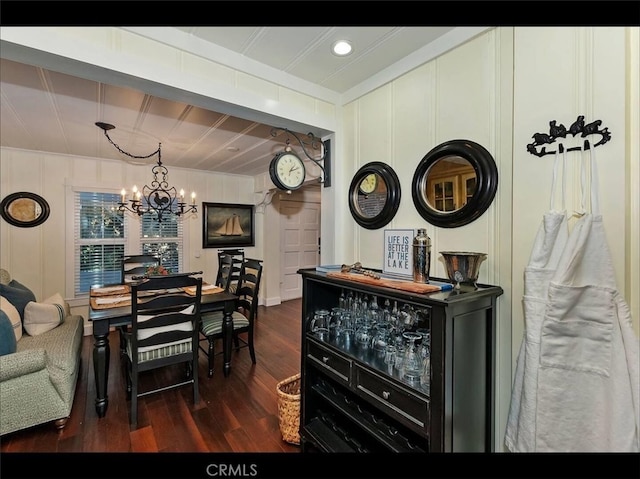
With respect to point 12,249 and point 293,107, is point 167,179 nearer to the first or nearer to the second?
point 12,249

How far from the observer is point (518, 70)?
131 centimetres

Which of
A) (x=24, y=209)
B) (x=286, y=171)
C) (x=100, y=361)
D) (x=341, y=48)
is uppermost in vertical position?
(x=341, y=48)

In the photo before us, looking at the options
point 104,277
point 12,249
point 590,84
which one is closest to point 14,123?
point 12,249

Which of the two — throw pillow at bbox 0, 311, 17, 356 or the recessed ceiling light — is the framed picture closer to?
throw pillow at bbox 0, 311, 17, 356

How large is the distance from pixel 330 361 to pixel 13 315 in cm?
279

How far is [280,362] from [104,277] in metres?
3.07

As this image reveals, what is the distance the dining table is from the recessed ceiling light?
90.3 inches

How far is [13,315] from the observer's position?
96.1 inches

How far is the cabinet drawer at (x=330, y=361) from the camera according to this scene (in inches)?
59.9

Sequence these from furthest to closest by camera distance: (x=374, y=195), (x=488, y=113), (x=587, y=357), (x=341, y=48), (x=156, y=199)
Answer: (x=156, y=199) < (x=374, y=195) < (x=341, y=48) < (x=488, y=113) < (x=587, y=357)

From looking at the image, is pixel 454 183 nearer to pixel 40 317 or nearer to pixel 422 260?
pixel 422 260

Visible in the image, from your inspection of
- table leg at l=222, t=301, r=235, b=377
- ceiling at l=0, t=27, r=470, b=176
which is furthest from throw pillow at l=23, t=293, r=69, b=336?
ceiling at l=0, t=27, r=470, b=176

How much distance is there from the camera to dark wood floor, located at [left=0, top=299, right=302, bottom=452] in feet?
6.29

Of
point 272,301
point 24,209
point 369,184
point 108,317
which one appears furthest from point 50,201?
point 369,184
